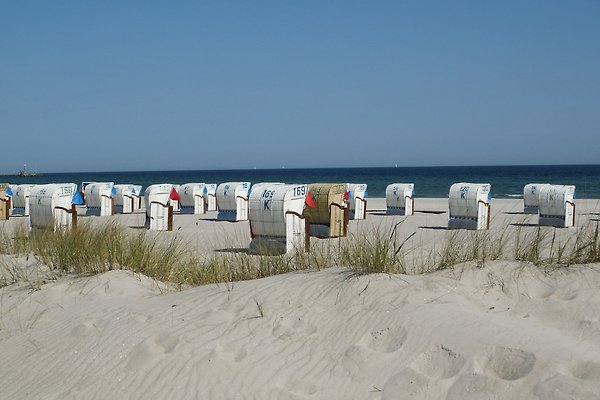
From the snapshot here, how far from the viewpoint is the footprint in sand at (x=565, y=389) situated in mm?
3393

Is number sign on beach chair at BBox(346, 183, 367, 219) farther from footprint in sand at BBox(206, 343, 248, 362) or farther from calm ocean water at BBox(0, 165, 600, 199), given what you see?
calm ocean water at BBox(0, 165, 600, 199)

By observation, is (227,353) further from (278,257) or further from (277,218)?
(277,218)

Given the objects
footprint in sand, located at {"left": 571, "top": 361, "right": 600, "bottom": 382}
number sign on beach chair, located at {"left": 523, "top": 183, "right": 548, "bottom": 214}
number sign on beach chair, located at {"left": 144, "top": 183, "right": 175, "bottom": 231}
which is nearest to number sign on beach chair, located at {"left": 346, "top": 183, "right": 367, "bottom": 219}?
number sign on beach chair, located at {"left": 523, "top": 183, "right": 548, "bottom": 214}

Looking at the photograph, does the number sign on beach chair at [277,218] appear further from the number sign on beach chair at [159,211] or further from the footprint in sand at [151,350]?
the footprint in sand at [151,350]

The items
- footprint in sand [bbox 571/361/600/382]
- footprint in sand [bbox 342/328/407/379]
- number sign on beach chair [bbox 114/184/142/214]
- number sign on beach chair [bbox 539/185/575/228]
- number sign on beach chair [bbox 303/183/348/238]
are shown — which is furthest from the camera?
number sign on beach chair [bbox 114/184/142/214]

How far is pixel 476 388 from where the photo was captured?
370cm

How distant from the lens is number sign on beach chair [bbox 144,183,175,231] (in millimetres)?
19406

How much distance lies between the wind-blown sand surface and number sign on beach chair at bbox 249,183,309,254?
655 centimetres

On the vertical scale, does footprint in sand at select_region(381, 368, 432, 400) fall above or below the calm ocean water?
above

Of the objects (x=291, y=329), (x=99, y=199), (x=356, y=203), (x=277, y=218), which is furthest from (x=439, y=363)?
(x=99, y=199)

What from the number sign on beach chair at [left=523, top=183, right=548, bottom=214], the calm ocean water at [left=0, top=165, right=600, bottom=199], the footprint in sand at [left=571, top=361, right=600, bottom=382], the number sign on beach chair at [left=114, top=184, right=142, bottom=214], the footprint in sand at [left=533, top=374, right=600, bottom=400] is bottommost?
the calm ocean water at [left=0, top=165, right=600, bottom=199]

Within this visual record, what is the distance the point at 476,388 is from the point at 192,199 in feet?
79.1

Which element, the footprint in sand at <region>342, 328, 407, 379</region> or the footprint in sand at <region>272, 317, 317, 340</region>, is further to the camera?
the footprint in sand at <region>272, 317, 317, 340</region>

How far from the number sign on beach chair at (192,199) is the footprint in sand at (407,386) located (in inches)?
929
